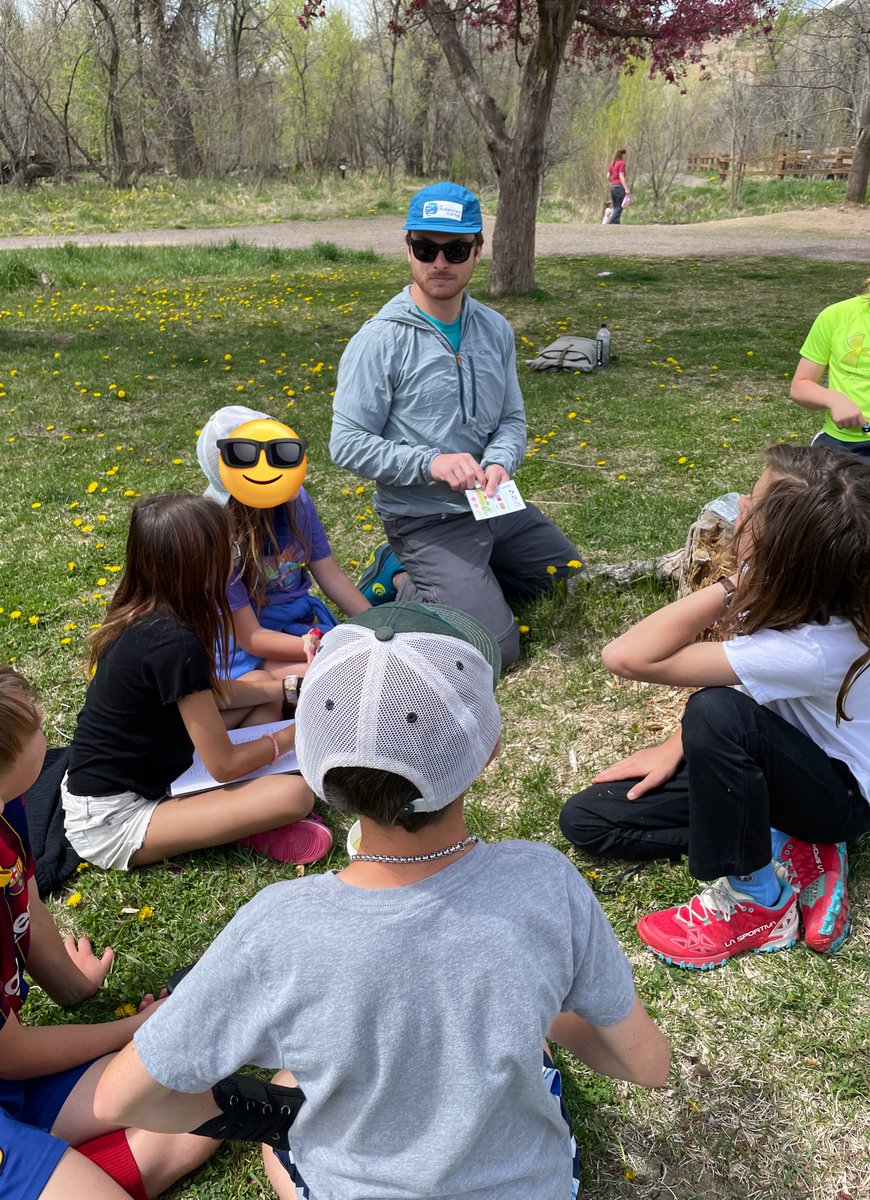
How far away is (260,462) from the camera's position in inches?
115

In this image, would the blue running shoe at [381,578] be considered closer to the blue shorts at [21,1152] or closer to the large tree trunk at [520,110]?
the blue shorts at [21,1152]

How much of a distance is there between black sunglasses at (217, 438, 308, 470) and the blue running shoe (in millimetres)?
1038

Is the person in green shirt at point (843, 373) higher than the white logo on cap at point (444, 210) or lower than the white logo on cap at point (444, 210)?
lower

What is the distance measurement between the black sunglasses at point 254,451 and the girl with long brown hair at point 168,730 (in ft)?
1.59

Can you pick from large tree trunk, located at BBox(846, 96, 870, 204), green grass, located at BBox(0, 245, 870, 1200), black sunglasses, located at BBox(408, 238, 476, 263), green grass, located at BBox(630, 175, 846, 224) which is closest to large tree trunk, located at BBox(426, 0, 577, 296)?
green grass, located at BBox(0, 245, 870, 1200)

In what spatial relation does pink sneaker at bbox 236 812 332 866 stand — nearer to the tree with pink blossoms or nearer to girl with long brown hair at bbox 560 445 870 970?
girl with long brown hair at bbox 560 445 870 970

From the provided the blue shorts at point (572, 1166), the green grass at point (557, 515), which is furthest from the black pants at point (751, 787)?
the blue shorts at point (572, 1166)

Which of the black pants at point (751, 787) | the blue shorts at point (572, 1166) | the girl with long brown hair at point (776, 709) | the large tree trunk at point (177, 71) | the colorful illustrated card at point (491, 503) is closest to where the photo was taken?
the blue shorts at point (572, 1166)

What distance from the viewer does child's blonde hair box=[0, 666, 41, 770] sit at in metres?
1.77

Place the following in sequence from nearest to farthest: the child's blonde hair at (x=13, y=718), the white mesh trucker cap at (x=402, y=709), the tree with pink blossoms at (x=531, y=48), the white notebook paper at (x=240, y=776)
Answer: the white mesh trucker cap at (x=402, y=709), the child's blonde hair at (x=13, y=718), the white notebook paper at (x=240, y=776), the tree with pink blossoms at (x=531, y=48)

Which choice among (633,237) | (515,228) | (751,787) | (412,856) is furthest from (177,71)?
(412,856)

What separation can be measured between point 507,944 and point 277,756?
1.68 metres

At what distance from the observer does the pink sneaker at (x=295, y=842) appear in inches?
106

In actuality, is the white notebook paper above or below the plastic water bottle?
below
